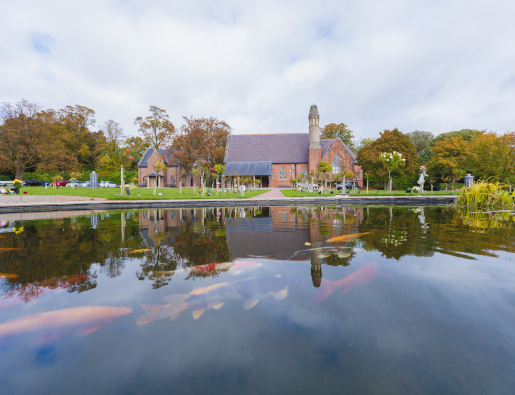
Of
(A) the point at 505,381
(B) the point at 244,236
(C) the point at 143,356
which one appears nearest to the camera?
(A) the point at 505,381

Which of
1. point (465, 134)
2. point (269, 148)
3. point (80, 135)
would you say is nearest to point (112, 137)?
point (80, 135)

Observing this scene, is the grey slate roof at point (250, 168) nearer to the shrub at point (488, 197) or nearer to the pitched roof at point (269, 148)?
the pitched roof at point (269, 148)

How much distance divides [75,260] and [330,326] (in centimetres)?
470

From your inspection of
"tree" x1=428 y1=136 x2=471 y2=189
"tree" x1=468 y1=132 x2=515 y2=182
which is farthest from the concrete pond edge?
"tree" x1=428 y1=136 x2=471 y2=189

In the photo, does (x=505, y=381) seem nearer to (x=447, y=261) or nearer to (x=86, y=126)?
(x=447, y=261)

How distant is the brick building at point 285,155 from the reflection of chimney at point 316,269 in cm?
3713

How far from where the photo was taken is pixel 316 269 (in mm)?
3945

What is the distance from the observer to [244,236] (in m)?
6.81

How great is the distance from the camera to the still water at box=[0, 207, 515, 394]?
1814mm

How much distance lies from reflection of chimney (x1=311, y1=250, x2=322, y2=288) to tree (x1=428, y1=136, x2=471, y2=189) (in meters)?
36.1

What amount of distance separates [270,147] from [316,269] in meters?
45.0

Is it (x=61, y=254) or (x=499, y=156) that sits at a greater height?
(x=499, y=156)

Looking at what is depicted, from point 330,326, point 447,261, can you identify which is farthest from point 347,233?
point 330,326

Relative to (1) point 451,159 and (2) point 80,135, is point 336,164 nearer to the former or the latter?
(1) point 451,159
